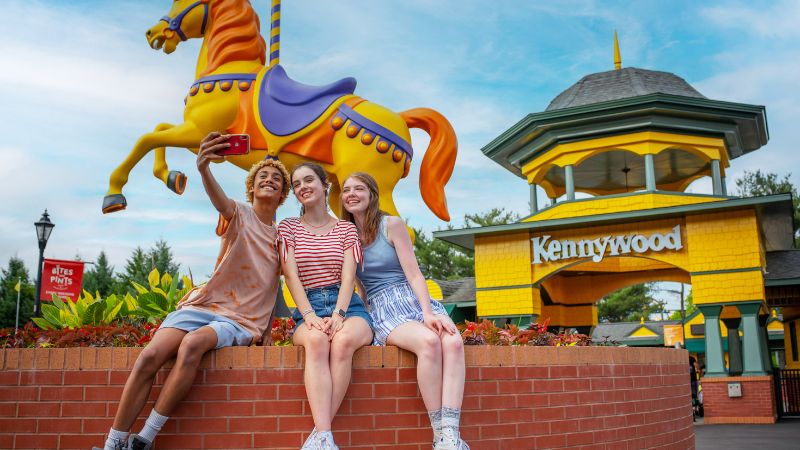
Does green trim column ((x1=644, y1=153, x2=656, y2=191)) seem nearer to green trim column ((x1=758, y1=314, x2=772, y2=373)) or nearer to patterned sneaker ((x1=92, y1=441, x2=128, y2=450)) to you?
green trim column ((x1=758, y1=314, x2=772, y2=373))

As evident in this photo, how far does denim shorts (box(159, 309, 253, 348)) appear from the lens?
434cm

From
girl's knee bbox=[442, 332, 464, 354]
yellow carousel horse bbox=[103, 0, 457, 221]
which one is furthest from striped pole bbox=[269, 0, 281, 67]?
girl's knee bbox=[442, 332, 464, 354]

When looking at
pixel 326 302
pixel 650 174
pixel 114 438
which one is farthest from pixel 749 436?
pixel 114 438

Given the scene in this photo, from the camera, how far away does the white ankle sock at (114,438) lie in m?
3.99

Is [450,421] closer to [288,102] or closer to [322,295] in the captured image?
[322,295]

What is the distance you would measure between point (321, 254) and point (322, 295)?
28 cm

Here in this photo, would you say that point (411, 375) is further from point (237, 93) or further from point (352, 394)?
point (237, 93)

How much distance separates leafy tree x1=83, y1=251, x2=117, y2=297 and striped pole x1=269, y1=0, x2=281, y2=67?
113ft

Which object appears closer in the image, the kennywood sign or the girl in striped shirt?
the girl in striped shirt

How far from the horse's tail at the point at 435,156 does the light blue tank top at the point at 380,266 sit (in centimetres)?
320

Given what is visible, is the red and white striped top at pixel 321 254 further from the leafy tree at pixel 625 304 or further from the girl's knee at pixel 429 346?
the leafy tree at pixel 625 304

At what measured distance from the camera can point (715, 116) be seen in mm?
16719

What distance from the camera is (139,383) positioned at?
13.4ft

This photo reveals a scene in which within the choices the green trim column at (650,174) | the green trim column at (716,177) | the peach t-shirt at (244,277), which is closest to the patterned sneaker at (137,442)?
the peach t-shirt at (244,277)
